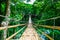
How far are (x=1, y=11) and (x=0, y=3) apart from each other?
0.24 metres

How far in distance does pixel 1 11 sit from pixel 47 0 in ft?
10.4

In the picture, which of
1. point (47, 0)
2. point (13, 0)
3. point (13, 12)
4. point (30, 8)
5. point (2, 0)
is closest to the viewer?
point (2, 0)

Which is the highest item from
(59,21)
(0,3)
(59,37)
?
(0,3)

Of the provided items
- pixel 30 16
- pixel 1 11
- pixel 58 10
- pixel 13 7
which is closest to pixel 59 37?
pixel 58 10

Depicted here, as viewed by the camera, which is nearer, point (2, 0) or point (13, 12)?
point (2, 0)

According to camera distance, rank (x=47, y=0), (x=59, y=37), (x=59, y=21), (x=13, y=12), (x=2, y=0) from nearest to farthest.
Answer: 1. (x=59, y=37)
2. (x=59, y=21)
3. (x=2, y=0)
4. (x=13, y=12)
5. (x=47, y=0)

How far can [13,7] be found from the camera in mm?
6891

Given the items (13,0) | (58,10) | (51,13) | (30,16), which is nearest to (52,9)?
(51,13)

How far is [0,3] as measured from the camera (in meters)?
6.15

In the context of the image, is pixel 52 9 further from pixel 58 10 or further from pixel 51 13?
pixel 58 10

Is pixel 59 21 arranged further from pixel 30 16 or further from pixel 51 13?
pixel 30 16

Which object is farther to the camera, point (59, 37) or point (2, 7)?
point (2, 7)

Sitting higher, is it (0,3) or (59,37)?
(0,3)

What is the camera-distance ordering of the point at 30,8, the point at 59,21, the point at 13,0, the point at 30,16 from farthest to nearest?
the point at 30,16 → the point at 30,8 → the point at 13,0 → the point at 59,21
